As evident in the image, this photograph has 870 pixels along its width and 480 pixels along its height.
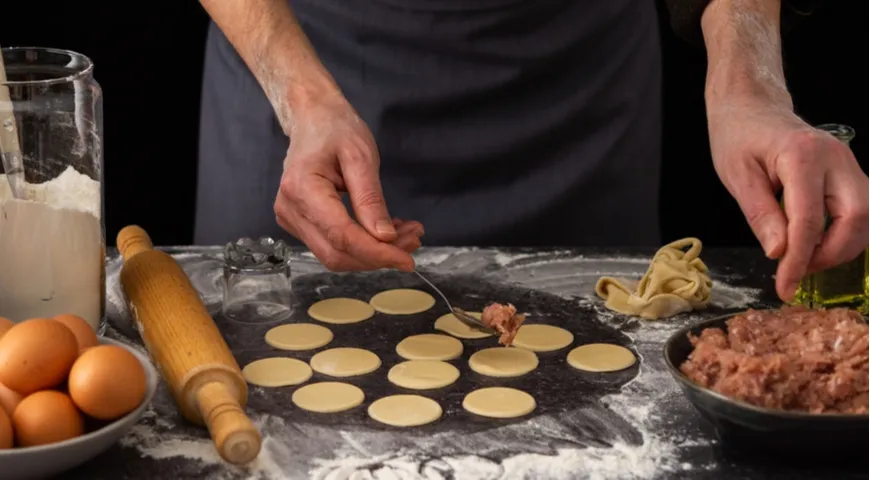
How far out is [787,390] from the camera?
1438 millimetres

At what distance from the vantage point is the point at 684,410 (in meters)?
1.64

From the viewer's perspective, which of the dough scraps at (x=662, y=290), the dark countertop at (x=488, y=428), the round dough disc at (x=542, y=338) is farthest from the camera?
the dough scraps at (x=662, y=290)

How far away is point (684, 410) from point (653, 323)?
32 centimetres

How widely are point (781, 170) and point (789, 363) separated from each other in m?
0.35

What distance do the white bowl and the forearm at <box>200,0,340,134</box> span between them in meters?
0.70

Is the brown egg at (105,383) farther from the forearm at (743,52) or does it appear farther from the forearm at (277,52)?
the forearm at (743,52)

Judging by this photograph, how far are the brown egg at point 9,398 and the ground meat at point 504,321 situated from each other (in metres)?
0.68

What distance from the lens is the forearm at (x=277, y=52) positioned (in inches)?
78.8

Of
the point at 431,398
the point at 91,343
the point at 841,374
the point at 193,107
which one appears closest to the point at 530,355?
the point at 431,398

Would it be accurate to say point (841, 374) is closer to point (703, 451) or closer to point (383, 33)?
point (703, 451)

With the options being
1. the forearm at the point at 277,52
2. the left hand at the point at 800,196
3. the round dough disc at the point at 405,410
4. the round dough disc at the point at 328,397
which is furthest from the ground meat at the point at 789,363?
the forearm at the point at 277,52

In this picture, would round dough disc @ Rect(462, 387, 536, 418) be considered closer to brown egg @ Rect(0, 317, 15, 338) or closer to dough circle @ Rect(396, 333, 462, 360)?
dough circle @ Rect(396, 333, 462, 360)

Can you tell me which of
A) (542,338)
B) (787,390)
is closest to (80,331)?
(542,338)

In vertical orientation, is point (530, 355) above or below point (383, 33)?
below
